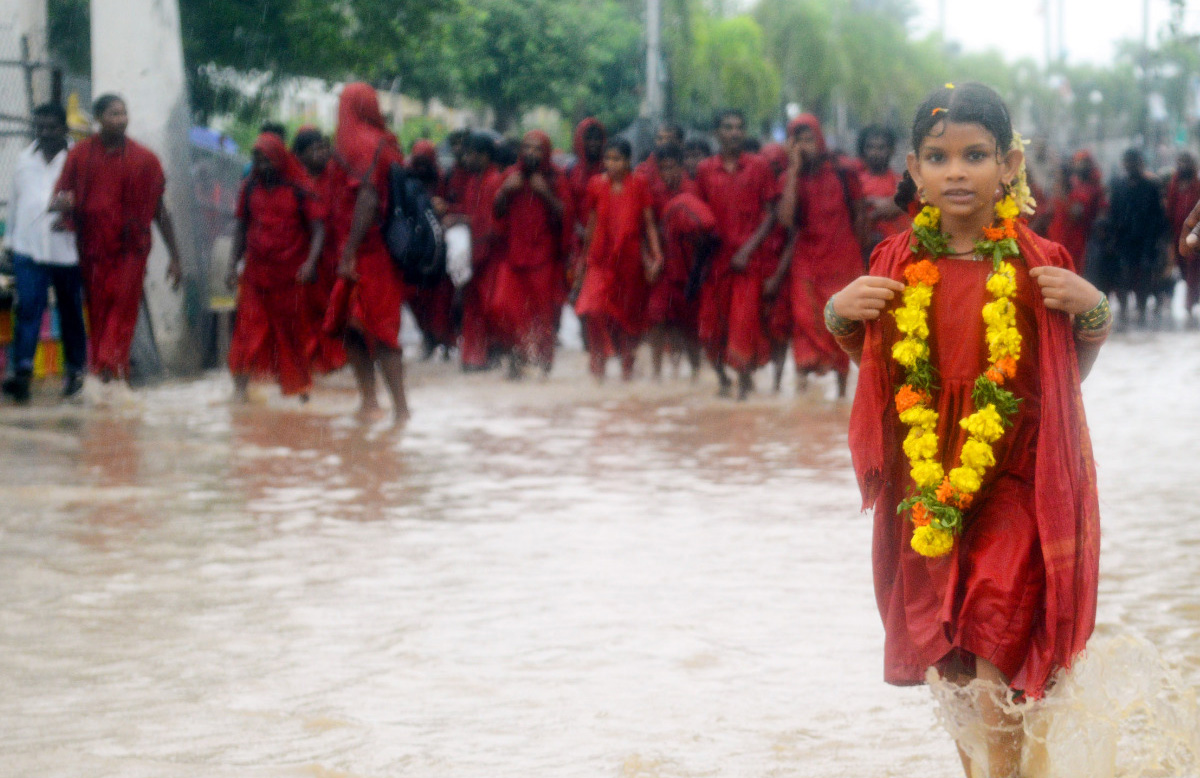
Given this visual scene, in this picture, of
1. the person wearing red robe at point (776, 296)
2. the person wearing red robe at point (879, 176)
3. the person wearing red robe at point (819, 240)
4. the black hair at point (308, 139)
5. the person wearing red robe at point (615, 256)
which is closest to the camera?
the person wearing red robe at point (819, 240)

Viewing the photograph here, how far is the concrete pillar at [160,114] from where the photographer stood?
1382 cm

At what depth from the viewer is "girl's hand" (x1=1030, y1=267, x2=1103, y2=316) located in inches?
135

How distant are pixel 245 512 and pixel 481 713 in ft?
11.2

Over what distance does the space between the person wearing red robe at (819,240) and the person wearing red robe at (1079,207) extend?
6.59 m

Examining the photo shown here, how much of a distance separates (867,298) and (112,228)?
9.10 meters

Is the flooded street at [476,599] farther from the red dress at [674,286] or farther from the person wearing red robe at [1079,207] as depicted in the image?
the person wearing red robe at [1079,207]

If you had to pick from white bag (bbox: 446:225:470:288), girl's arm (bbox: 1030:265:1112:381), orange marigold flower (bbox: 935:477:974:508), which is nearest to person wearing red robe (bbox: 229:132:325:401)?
white bag (bbox: 446:225:470:288)

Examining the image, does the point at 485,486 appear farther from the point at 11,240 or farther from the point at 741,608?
the point at 11,240

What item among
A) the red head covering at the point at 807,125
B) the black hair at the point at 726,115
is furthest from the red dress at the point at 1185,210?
the red head covering at the point at 807,125

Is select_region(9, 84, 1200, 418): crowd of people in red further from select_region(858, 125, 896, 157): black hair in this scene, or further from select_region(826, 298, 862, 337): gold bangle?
select_region(826, 298, 862, 337): gold bangle

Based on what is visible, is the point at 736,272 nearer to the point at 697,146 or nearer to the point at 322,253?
the point at 697,146

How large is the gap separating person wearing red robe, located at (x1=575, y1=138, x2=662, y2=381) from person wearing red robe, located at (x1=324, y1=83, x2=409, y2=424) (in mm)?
2952

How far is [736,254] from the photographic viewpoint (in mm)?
12492

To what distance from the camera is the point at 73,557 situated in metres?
6.80
